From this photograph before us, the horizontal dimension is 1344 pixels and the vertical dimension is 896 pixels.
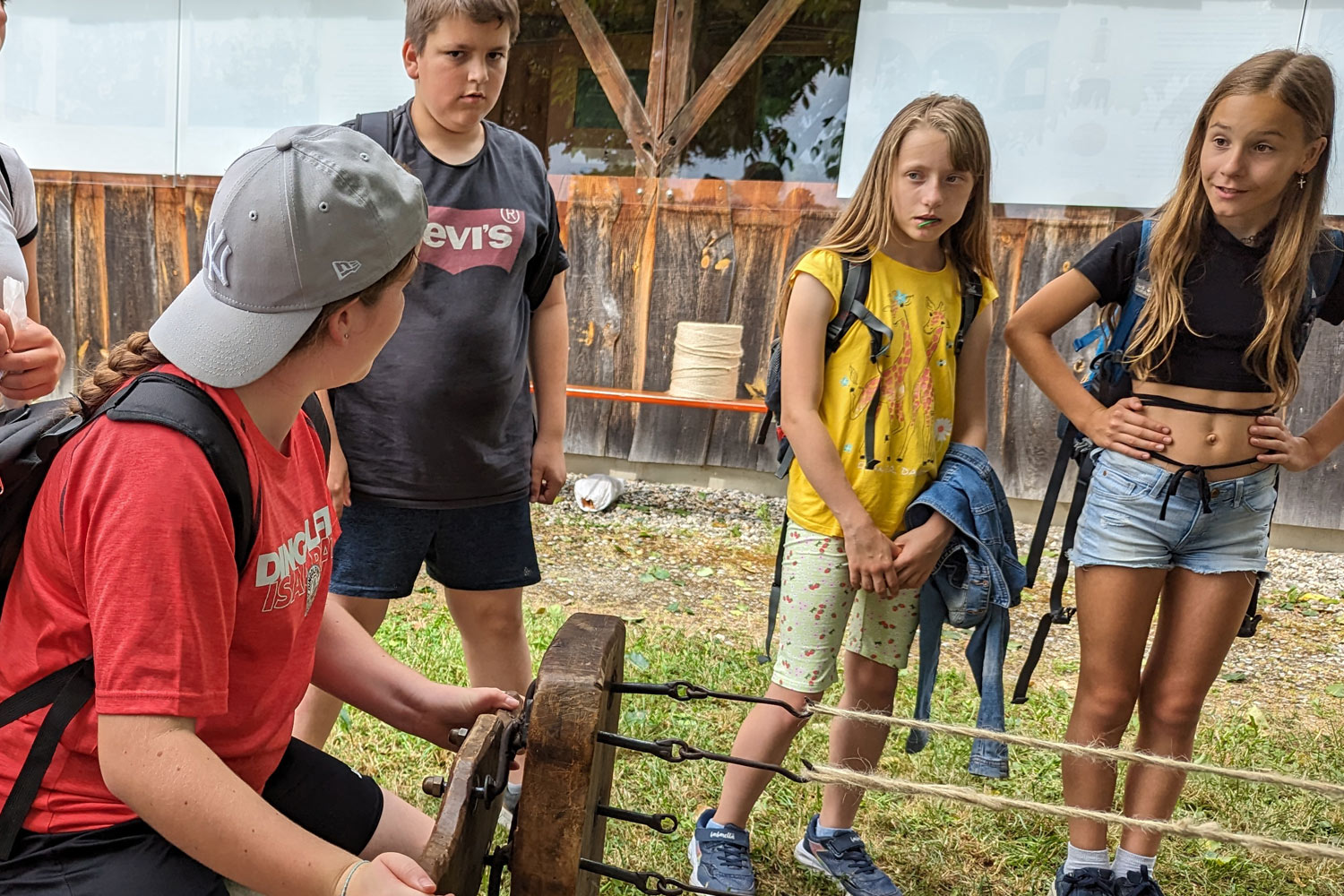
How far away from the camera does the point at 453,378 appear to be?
247 centimetres

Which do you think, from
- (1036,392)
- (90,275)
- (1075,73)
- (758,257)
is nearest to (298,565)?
(758,257)

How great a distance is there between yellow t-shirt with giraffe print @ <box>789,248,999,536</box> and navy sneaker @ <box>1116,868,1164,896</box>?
0.95 m

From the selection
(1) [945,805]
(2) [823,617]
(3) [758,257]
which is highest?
(3) [758,257]

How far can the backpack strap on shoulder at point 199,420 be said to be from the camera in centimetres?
113

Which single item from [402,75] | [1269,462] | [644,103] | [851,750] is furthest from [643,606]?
[402,75]

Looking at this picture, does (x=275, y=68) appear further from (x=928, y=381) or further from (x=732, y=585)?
(x=928, y=381)

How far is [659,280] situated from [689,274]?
0.20 metres

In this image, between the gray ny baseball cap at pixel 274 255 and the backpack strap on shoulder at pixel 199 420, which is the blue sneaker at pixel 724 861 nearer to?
the backpack strap on shoulder at pixel 199 420

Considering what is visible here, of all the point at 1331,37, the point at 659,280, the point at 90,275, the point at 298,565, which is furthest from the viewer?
the point at 90,275

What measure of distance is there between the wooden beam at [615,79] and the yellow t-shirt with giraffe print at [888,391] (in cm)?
415

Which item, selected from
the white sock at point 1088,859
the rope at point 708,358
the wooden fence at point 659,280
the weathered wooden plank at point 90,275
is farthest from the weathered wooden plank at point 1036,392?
the weathered wooden plank at point 90,275

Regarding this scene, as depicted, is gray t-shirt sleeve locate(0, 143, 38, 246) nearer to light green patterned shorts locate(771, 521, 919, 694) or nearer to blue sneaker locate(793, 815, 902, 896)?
light green patterned shorts locate(771, 521, 919, 694)

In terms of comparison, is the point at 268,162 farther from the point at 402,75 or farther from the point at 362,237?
the point at 402,75

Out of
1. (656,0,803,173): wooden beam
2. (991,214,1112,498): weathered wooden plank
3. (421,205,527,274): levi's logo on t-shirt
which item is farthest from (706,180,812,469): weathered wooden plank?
(421,205,527,274): levi's logo on t-shirt
